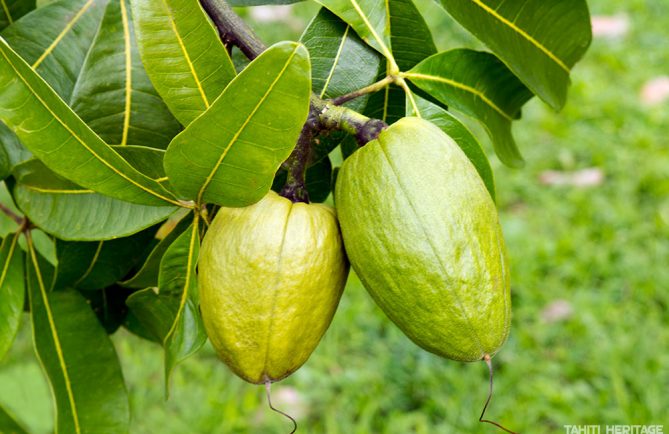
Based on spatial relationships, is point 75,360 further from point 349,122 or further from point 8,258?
point 349,122

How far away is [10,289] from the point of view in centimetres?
98

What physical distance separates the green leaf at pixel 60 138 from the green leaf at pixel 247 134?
55 mm

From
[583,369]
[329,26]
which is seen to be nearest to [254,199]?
[329,26]

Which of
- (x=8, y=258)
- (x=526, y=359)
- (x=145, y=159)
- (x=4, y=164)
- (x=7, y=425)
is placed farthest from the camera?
(x=526, y=359)

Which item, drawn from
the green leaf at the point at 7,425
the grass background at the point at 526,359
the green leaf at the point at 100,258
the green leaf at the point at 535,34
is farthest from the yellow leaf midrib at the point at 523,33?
the grass background at the point at 526,359

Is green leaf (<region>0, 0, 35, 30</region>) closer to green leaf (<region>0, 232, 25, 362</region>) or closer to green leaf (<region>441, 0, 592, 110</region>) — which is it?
green leaf (<region>0, 232, 25, 362</region>)

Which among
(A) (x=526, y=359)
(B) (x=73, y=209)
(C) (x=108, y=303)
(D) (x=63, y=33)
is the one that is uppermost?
(D) (x=63, y=33)

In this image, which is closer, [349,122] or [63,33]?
[349,122]

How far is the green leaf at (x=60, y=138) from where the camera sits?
2.26 feet

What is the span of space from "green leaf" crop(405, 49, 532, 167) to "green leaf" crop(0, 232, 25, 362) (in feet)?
1.77

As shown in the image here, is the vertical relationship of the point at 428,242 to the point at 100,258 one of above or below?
above

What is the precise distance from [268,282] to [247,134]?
14cm

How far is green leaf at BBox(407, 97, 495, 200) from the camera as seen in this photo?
858mm

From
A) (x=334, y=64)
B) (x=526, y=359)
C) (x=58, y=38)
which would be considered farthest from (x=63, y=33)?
(x=526, y=359)
